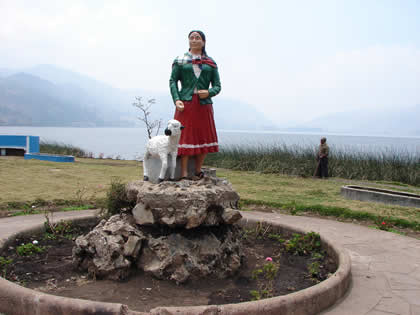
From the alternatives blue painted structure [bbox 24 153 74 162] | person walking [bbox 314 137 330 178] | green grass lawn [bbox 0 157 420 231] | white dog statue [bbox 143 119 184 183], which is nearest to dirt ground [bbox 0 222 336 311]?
white dog statue [bbox 143 119 184 183]

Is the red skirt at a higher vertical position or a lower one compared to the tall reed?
higher

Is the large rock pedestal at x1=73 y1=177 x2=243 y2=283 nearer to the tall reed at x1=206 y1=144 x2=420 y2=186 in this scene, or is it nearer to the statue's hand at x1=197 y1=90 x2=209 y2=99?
the statue's hand at x1=197 y1=90 x2=209 y2=99

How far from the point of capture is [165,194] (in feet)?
14.0

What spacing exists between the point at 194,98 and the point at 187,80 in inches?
11.0

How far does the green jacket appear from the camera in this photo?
5191 millimetres

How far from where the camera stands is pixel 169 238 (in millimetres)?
4410

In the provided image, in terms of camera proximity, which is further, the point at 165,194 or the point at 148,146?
the point at 148,146

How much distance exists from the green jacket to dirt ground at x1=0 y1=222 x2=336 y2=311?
2.36 meters

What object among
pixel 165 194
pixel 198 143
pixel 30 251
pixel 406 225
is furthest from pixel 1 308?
pixel 406 225

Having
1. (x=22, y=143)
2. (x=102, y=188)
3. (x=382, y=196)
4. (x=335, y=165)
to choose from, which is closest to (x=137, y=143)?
(x=22, y=143)

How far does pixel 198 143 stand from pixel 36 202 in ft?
17.4

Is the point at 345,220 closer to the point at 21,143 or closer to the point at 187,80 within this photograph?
the point at 187,80

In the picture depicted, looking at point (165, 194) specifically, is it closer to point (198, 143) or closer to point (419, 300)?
point (198, 143)

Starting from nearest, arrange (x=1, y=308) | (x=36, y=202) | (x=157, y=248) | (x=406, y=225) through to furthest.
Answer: (x=1, y=308) → (x=157, y=248) → (x=406, y=225) → (x=36, y=202)
